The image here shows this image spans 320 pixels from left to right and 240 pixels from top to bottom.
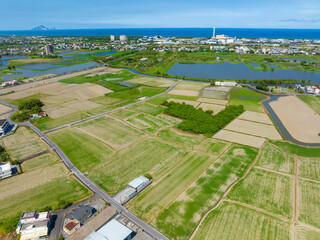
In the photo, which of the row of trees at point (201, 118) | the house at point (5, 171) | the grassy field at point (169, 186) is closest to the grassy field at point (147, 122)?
the row of trees at point (201, 118)

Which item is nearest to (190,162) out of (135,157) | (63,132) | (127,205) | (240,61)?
(135,157)

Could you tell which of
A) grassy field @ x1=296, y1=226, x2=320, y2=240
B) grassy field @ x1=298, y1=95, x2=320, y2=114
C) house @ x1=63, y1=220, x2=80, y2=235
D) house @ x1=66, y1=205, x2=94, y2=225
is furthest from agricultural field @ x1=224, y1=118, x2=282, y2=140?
house @ x1=63, y1=220, x2=80, y2=235

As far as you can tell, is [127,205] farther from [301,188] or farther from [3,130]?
[3,130]

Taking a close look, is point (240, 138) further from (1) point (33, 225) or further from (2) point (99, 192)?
(1) point (33, 225)

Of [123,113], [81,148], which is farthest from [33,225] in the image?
[123,113]

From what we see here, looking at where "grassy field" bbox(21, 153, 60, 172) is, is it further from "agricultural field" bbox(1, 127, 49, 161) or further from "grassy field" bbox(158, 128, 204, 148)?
"grassy field" bbox(158, 128, 204, 148)

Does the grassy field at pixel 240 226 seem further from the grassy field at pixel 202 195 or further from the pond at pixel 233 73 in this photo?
the pond at pixel 233 73
